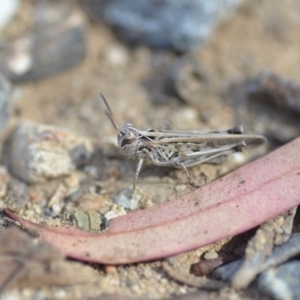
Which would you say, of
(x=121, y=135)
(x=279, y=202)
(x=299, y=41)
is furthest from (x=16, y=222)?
(x=299, y=41)

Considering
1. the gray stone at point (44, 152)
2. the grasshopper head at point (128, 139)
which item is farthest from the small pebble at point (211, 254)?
the gray stone at point (44, 152)

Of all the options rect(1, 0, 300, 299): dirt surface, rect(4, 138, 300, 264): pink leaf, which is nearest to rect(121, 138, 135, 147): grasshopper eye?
rect(1, 0, 300, 299): dirt surface

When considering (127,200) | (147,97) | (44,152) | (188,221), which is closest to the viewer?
(188,221)

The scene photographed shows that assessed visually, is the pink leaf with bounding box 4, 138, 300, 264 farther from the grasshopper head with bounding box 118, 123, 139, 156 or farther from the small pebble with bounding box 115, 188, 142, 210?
the grasshopper head with bounding box 118, 123, 139, 156

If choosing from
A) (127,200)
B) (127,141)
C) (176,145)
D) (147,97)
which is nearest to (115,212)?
(127,200)

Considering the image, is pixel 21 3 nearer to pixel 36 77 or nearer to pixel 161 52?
pixel 36 77

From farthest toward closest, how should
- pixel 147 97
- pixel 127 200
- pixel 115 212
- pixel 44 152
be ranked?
pixel 147 97
pixel 44 152
pixel 127 200
pixel 115 212

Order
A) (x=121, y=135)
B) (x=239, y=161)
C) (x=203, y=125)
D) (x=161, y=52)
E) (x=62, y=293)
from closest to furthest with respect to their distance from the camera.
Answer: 1. (x=62, y=293)
2. (x=121, y=135)
3. (x=239, y=161)
4. (x=203, y=125)
5. (x=161, y=52)

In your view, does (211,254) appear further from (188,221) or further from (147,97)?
(147,97)
